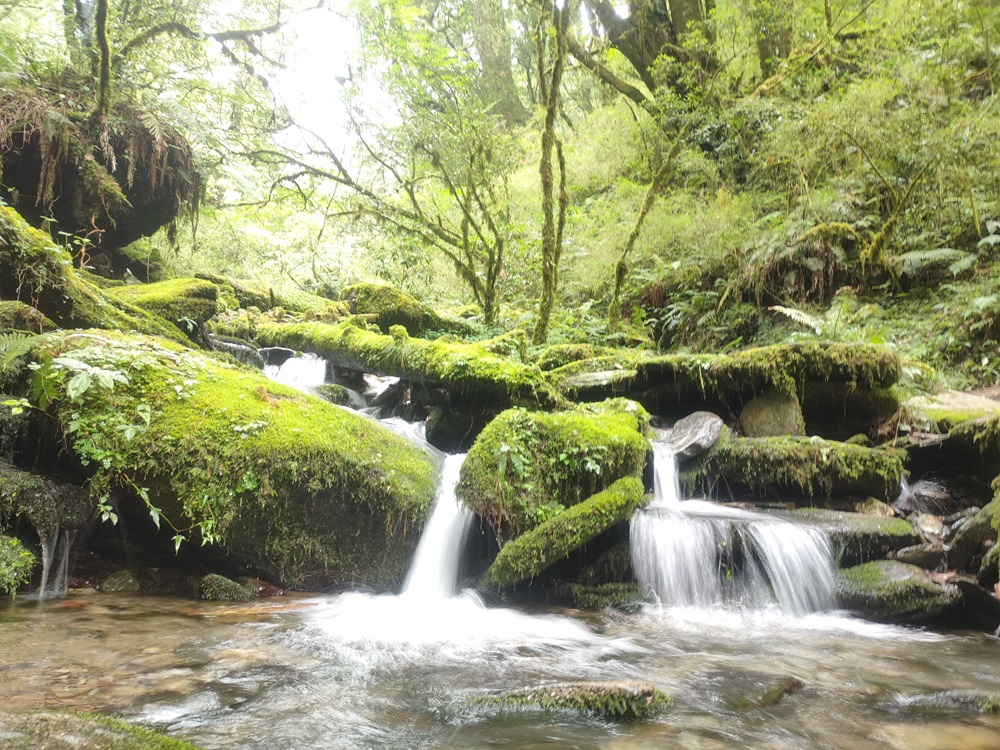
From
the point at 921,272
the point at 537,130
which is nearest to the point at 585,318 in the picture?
the point at 537,130

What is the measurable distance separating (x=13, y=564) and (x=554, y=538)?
12.4ft

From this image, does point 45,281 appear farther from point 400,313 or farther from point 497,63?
point 497,63

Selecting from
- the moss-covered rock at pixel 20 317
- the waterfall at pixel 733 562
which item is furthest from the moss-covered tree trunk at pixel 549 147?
the moss-covered rock at pixel 20 317

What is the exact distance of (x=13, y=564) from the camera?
3568 millimetres

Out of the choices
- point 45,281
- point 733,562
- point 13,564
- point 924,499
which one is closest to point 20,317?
point 45,281

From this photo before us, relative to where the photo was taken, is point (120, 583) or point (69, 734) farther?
point (120, 583)

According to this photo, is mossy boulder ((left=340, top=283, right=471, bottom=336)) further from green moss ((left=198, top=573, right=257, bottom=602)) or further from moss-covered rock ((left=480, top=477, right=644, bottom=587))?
green moss ((left=198, top=573, right=257, bottom=602))

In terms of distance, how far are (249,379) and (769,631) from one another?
191 inches

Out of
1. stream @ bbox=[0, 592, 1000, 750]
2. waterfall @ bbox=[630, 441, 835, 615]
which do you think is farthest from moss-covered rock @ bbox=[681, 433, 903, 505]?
stream @ bbox=[0, 592, 1000, 750]

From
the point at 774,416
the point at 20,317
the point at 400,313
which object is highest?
the point at 400,313

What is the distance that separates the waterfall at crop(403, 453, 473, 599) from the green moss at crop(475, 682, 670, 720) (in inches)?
84.8

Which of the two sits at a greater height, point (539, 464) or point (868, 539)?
point (539, 464)

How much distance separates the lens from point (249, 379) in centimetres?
496

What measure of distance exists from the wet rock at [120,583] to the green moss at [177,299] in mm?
4271
